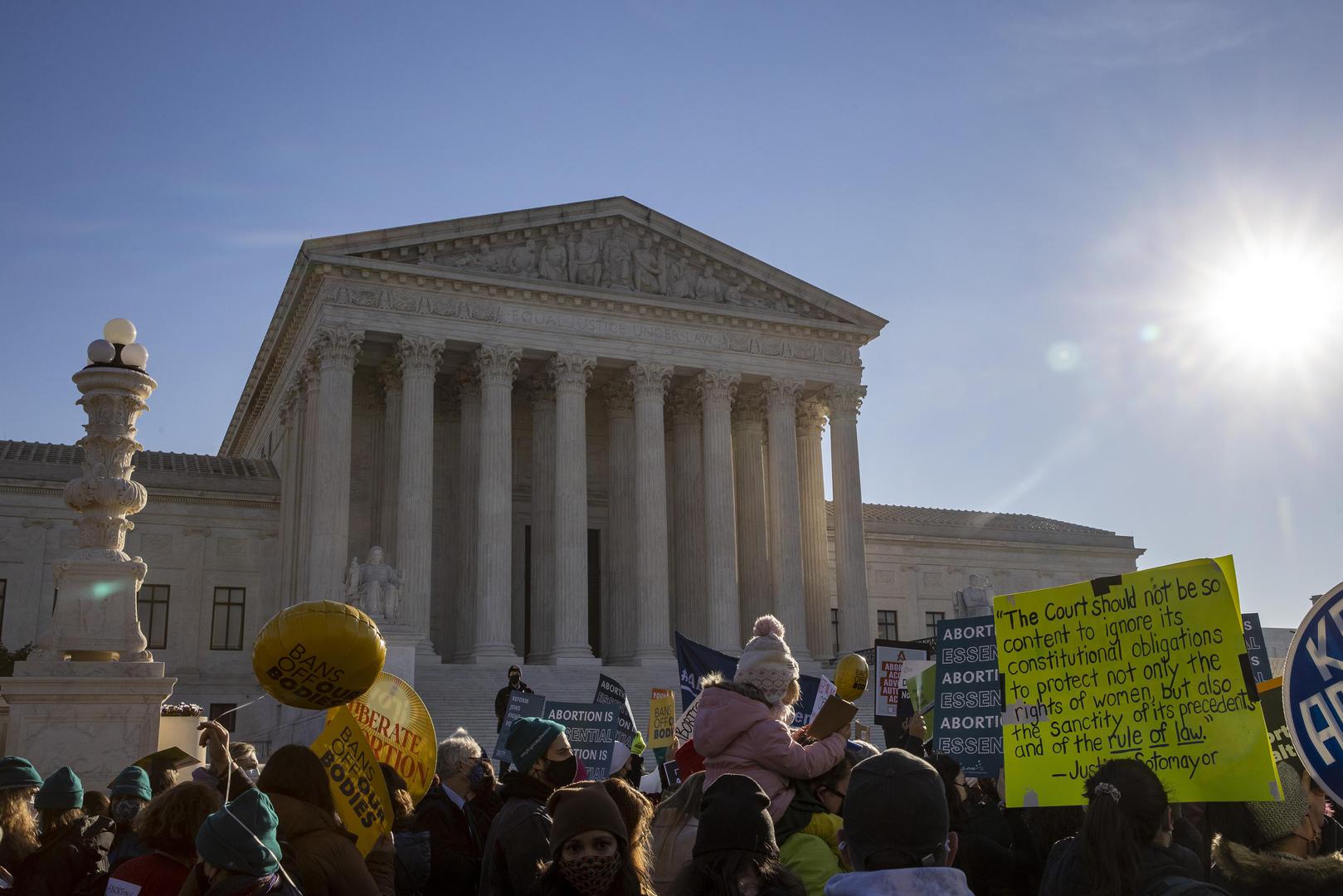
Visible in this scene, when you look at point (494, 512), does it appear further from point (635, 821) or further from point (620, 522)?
point (635, 821)

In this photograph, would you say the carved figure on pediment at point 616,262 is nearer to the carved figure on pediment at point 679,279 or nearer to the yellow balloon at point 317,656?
the carved figure on pediment at point 679,279

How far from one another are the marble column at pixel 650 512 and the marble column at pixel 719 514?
1.50m

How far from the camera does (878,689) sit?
16312 mm

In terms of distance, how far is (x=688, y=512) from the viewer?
43.8 m

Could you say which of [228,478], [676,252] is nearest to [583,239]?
[676,252]

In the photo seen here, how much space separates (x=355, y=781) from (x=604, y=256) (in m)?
35.5

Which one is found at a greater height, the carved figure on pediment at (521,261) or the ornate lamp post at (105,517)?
the carved figure on pediment at (521,261)

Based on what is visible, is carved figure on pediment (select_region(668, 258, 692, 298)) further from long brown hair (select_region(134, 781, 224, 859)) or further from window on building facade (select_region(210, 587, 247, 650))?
long brown hair (select_region(134, 781, 224, 859))

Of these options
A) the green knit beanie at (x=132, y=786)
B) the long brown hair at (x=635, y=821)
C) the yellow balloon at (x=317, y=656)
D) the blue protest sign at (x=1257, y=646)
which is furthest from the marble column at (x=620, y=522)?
the long brown hair at (x=635, y=821)

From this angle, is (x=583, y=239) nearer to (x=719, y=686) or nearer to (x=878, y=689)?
(x=878, y=689)

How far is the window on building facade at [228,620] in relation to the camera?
140 feet

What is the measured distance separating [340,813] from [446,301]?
33019 mm

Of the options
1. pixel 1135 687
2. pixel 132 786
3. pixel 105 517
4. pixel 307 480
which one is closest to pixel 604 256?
pixel 307 480

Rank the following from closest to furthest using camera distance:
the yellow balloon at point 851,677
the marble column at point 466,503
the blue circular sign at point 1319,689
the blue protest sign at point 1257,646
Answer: the blue circular sign at point 1319,689 → the blue protest sign at point 1257,646 → the yellow balloon at point 851,677 → the marble column at point 466,503
